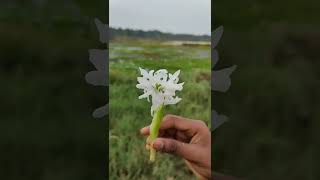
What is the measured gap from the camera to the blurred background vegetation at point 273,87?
204cm

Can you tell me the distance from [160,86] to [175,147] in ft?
0.62

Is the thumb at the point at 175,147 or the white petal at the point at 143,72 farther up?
the white petal at the point at 143,72

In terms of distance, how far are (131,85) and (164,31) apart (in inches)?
7.7

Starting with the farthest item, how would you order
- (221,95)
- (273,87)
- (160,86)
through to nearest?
(273,87) → (221,95) → (160,86)

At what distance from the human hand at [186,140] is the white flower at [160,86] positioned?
0.05 meters

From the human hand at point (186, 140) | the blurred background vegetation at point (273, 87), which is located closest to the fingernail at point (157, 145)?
the human hand at point (186, 140)

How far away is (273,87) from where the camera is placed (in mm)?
2066

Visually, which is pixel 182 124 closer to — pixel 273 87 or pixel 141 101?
pixel 141 101

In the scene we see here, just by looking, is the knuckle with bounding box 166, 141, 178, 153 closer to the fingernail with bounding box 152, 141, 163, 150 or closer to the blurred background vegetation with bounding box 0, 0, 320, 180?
the fingernail with bounding box 152, 141, 163, 150

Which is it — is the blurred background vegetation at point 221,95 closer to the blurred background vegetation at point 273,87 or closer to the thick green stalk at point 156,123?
the blurred background vegetation at point 273,87

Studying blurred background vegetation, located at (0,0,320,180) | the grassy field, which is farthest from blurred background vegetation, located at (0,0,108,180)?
the grassy field

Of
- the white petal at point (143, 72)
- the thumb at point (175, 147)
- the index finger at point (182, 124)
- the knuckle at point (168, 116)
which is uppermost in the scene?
the white petal at point (143, 72)

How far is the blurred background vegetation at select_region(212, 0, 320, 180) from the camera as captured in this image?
Result: 2037mm

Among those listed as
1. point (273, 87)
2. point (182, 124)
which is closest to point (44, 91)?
point (182, 124)
